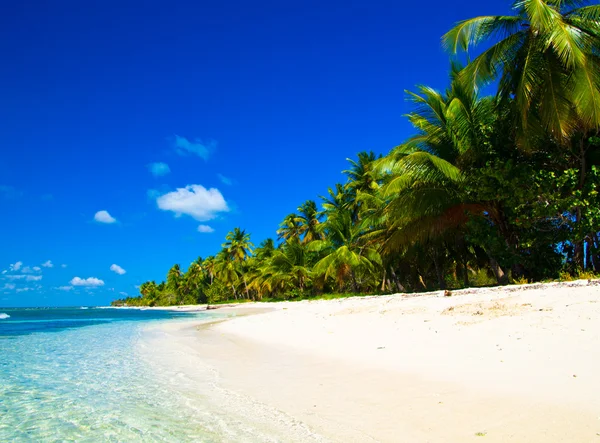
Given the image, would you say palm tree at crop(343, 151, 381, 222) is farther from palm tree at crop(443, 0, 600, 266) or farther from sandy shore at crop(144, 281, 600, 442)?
sandy shore at crop(144, 281, 600, 442)

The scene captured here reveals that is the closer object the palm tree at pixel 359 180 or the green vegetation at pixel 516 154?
the green vegetation at pixel 516 154

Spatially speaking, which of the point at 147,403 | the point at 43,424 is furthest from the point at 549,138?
the point at 43,424

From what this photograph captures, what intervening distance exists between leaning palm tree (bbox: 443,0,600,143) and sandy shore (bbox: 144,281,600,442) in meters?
5.32

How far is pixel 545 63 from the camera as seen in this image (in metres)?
10.5

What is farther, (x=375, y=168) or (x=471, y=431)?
(x=375, y=168)

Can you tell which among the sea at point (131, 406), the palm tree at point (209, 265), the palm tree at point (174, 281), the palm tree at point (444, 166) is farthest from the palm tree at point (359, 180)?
the palm tree at point (174, 281)

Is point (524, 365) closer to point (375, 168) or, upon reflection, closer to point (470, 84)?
point (470, 84)

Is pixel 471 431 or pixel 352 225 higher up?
pixel 352 225

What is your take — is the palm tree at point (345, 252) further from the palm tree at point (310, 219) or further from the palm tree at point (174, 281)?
the palm tree at point (174, 281)

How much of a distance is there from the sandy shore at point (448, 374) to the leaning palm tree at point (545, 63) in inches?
209

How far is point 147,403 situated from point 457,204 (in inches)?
519

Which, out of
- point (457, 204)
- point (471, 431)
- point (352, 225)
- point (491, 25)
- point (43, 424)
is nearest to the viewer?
point (471, 431)

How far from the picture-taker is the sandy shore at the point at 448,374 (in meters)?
2.89

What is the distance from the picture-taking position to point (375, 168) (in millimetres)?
15242
